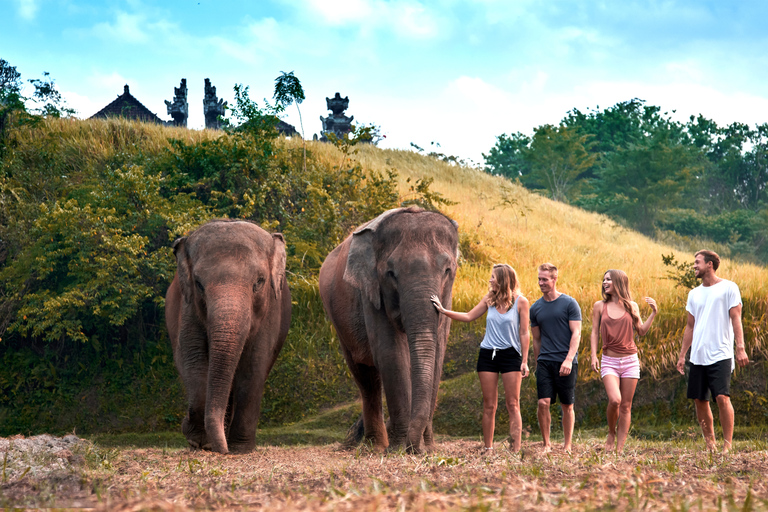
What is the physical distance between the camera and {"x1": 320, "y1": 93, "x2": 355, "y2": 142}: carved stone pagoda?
1107 inches

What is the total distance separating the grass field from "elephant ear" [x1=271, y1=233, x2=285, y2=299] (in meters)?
2.50

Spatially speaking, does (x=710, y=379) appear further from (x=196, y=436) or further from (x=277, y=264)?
(x=196, y=436)

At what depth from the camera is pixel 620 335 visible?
295 inches

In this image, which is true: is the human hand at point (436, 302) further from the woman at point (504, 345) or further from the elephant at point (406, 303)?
the woman at point (504, 345)

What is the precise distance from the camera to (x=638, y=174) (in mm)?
49562

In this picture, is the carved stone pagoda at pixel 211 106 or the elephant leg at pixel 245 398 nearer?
the elephant leg at pixel 245 398

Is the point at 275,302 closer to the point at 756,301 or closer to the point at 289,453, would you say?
the point at 289,453

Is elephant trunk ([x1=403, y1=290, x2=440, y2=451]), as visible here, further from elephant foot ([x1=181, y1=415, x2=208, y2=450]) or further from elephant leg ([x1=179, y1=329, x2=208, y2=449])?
elephant foot ([x1=181, y1=415, x2=208, y2=450])

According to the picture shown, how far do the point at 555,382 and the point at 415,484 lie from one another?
3.66 metres

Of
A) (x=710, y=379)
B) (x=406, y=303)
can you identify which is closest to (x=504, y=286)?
(x=406, y=303)

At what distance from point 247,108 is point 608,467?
1322 centimetres

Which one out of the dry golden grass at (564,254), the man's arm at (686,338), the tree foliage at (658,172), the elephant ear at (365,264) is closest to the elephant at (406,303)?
the elephant ear at (365,264)

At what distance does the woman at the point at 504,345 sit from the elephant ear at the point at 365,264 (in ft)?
2.90

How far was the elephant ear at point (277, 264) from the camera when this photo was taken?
8.79m
